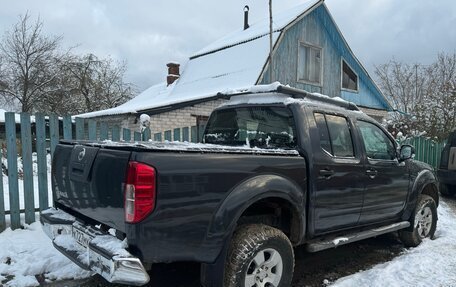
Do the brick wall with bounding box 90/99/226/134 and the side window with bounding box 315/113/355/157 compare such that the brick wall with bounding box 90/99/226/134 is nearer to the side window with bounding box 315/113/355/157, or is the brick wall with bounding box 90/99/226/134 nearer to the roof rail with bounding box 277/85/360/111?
the roof rail with bounding box 277/85/360/111

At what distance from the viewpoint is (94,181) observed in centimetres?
298

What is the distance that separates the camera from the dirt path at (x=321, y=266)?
3941 millimetres

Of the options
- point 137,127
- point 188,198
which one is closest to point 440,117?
point 137,127

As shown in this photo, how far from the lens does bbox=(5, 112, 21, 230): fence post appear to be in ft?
16.4

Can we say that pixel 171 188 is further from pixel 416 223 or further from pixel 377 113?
pixel 377 113

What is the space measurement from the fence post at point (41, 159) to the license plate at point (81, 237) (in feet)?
7.58

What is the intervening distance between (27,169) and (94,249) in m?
2.95

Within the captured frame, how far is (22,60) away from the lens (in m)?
25.0

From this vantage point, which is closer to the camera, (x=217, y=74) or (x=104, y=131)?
(x=104, y=131)

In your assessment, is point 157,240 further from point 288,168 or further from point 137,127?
point 137,127

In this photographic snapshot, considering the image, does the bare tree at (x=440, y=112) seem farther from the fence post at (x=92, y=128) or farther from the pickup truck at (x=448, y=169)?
the fence post at (x=92, y=128)

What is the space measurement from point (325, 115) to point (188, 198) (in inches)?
81.2

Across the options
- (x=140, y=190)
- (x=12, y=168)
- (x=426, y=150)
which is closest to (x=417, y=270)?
(x=140, y=190)

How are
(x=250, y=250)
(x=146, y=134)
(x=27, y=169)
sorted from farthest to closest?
(x=146, y=134) < (x=27, y=169) < (x=250, y=250)
